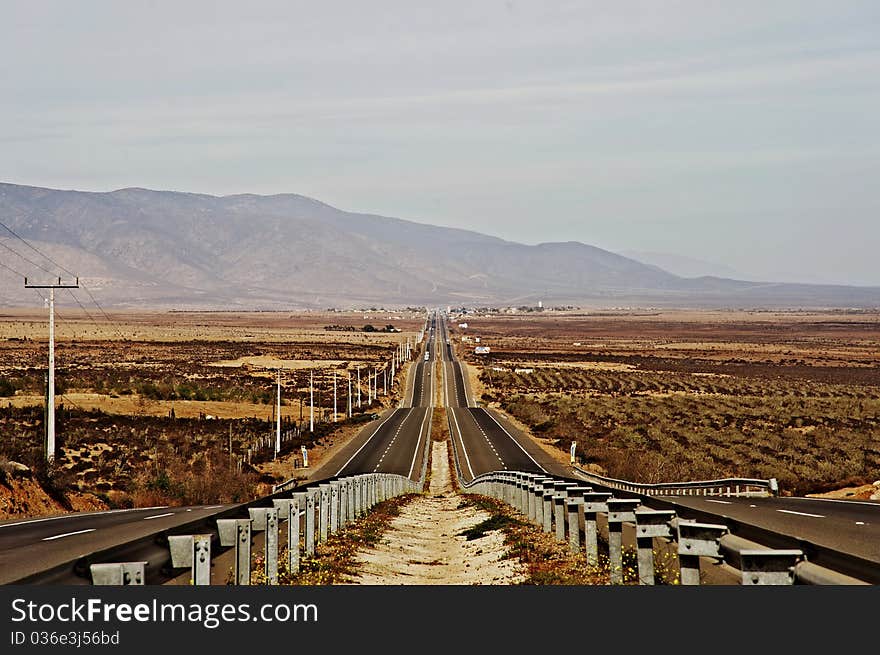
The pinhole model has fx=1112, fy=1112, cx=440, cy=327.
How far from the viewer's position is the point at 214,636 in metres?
6.85

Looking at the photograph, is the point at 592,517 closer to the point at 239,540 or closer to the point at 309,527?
the point at 309,527

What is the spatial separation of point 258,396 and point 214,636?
89175 mm

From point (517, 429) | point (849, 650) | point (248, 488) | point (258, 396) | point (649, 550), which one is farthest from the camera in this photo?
point (258, 396)

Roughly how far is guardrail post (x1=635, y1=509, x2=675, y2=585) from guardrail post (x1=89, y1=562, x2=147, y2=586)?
16.4ft

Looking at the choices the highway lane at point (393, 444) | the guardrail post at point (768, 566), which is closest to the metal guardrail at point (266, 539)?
the guardrail post at point (768, 566)

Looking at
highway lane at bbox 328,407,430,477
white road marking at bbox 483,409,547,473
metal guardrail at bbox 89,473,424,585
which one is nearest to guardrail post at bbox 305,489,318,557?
metal guardrail at bbox 89,473,424,585

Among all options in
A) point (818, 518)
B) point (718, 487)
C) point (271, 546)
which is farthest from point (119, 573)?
point (718, 487)

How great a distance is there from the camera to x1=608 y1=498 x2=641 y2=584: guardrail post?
1225 cm

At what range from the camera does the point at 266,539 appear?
504 inches

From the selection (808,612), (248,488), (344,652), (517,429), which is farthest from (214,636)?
(517,429)

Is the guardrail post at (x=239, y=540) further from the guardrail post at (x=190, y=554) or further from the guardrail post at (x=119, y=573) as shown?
the guardrail post at (x=119, y=573)

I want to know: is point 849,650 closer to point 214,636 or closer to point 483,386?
point 214,636

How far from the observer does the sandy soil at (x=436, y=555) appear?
50.2ft

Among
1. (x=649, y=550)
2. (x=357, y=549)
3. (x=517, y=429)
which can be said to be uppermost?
(x=649, y=550)
